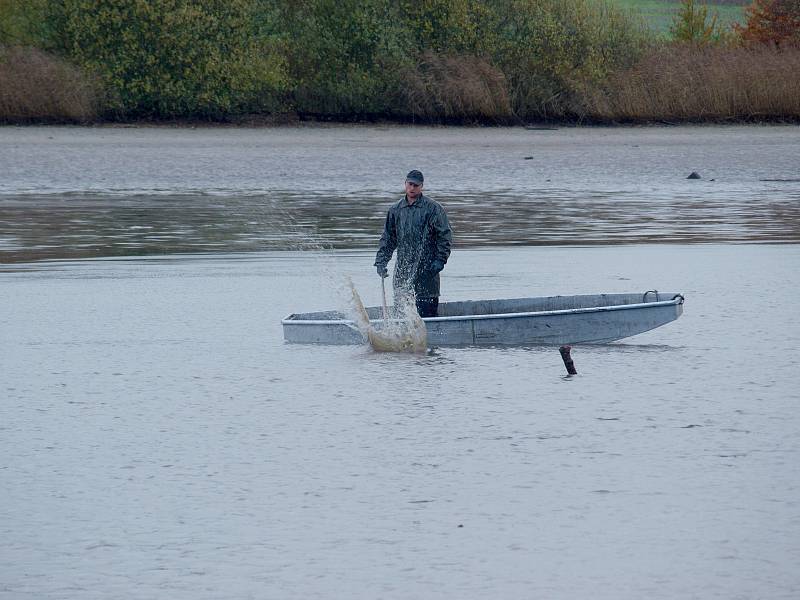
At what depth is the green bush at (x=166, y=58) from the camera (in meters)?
54.8

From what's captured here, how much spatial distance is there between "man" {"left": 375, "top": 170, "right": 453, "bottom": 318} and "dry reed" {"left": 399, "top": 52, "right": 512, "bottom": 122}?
39447 mm

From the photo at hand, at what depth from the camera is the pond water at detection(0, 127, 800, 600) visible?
23.0 feet

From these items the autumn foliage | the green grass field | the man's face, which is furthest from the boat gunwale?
the green grass field

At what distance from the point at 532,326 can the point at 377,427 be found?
3.33 m

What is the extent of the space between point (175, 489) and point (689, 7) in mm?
69916

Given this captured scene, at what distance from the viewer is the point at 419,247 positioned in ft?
43.7

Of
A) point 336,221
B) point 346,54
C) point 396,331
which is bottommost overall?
point 336,221

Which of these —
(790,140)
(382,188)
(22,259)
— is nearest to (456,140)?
(790,140)

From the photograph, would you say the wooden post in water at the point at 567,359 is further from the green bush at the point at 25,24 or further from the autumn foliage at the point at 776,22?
the autumn foliage at the point at 776,22

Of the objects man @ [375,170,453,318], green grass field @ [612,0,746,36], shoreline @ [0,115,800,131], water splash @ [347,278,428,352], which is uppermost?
green grass field @ [612,0,746,36]

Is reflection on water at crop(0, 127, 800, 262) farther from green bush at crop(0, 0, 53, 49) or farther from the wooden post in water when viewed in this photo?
green bush at crop(0, 0, 53, 49)

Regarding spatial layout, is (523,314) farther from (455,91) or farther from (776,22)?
(776,22)

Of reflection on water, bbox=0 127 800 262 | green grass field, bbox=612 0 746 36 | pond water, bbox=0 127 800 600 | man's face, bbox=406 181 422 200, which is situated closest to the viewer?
pond water, bbox=0 127 800 600

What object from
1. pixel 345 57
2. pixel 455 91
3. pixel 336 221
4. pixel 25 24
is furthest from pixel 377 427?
pixel 25 24
